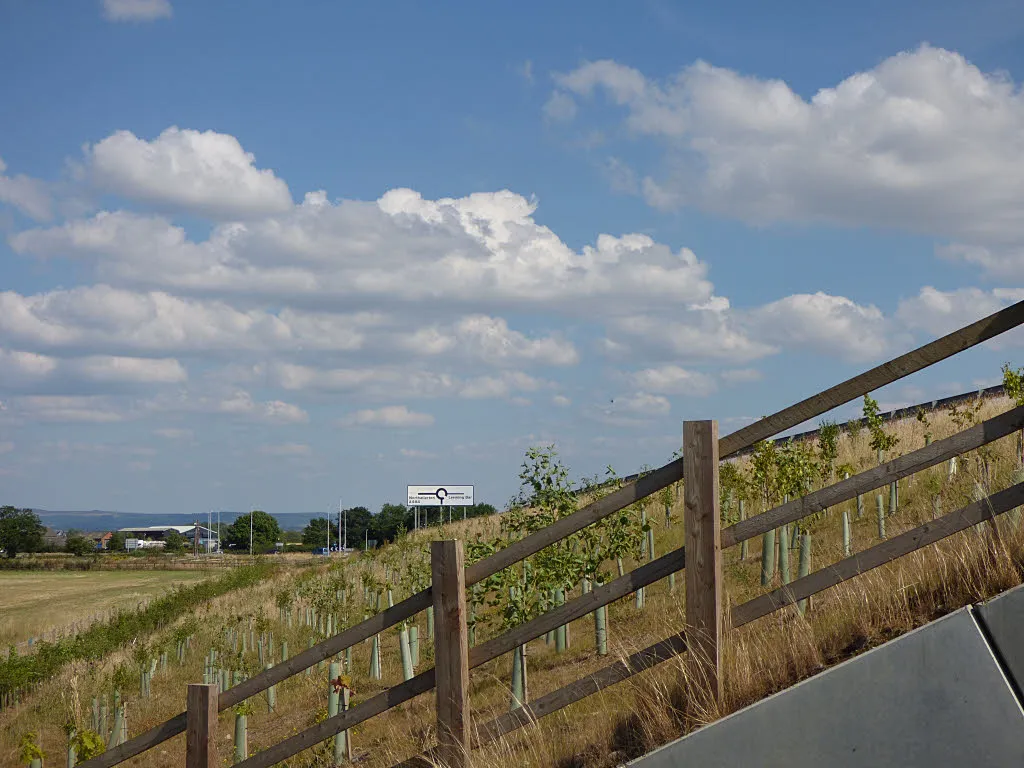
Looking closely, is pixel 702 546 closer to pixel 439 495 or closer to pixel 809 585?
pixel 809 585

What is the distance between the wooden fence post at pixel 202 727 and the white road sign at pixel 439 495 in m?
84.4

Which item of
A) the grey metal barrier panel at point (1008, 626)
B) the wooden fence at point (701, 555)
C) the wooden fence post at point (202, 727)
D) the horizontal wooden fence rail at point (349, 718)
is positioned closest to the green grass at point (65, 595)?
the wooden fence post at point (202, 727)

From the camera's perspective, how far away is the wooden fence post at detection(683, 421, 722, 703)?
5539 mm

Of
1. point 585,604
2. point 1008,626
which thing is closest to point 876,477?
point 1008,626

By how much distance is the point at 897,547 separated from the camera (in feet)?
17.6

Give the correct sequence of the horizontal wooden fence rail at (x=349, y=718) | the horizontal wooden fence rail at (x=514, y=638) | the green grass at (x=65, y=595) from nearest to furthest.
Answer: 1. the horizontal wooden fence rail at (x=514, y=638)
2. the horizontal wooden fence rail at (x=349, y=718)
3. the green grass at (x=65, y=595)

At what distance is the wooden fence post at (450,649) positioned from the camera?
6.32m

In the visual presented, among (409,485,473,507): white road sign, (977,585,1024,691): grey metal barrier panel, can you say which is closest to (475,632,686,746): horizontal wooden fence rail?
(977,585,1024,691): grey metal barrier panel

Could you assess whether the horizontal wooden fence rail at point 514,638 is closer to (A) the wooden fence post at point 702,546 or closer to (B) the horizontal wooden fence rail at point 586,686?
(A) the wooden fence post at point 702,546

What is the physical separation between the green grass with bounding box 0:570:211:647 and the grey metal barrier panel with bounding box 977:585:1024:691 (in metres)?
59.0

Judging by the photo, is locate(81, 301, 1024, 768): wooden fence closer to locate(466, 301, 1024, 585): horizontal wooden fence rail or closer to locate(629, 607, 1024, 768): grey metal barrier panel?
locate(466, 301, 1024, 585): horizontal wooden fence rail

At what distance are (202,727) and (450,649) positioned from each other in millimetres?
2422

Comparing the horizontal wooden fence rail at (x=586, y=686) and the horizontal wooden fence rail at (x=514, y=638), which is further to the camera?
the horizontal wooden fence rail at (x=514, y=638)

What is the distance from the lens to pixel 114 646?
4650cm
